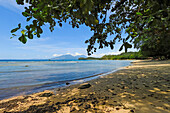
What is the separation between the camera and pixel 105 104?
9.52 feet

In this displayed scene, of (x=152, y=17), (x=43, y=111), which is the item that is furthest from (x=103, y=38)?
(x=43, y=111)

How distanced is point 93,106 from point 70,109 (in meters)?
0.72

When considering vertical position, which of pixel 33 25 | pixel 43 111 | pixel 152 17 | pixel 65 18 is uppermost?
pixel 65 18

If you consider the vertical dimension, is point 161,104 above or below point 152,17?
below

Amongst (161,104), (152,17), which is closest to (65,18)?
(152,17)

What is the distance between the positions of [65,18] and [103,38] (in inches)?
100

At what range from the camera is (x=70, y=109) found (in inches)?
109

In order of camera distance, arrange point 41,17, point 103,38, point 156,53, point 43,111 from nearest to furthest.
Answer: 1. point 41,17
2. point 43,111
3. point 103,38
4. point 156,53

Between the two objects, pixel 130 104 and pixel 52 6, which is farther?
pixel 130 104

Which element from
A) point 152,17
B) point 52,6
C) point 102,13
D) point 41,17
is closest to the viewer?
point 52,6

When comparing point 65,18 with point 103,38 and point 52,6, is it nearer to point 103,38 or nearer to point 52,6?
point 103,38

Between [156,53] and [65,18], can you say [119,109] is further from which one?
[156,53]

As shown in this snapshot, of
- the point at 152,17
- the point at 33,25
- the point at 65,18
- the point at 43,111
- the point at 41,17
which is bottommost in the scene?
the point at 43,111

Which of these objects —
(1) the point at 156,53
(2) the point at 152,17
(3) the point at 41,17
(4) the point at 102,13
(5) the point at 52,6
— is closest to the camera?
(5) the point at 52,6
